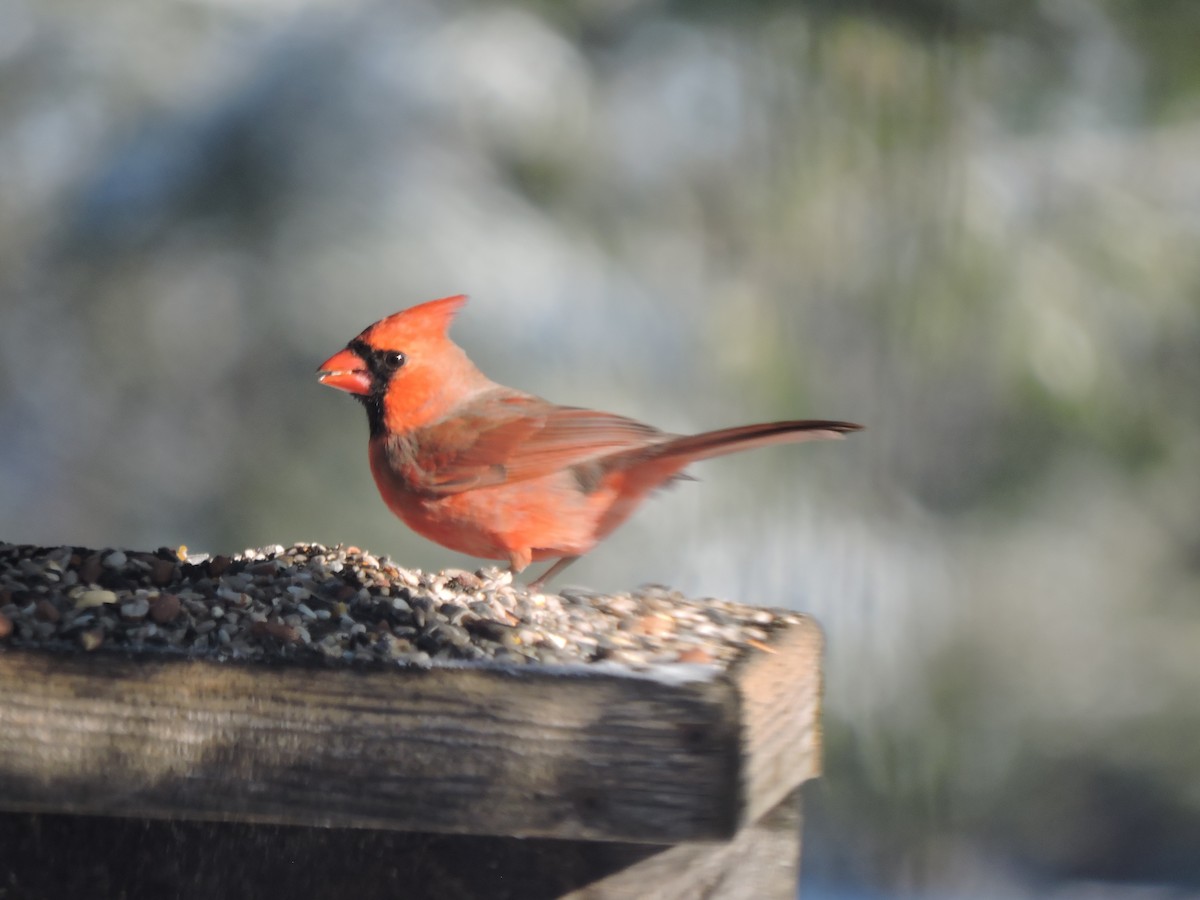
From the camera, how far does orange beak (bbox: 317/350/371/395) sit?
6.16ft

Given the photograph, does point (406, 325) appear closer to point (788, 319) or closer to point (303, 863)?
point (303, 863)

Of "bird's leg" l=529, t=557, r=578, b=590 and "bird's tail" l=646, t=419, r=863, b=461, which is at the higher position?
"bird's tail" l=646, t=419, r=863, b=461

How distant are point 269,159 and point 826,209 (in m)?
1.15

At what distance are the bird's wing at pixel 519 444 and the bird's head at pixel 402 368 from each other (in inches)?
1.7

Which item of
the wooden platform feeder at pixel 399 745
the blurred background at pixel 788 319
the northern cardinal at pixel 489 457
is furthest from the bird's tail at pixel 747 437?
the blurred background at pixel 788 319

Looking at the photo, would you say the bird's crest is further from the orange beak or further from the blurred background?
the blurred background

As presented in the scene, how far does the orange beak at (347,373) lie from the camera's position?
188cm

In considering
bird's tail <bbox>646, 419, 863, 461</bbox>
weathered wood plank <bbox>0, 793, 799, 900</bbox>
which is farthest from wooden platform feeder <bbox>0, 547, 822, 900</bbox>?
bird's tail <bbox>646, 419, 863, 461</bbox>

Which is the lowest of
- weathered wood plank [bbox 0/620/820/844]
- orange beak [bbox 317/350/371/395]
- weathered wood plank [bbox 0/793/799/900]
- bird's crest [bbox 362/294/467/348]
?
weathered wood plank [bbox 0/793/799/900]

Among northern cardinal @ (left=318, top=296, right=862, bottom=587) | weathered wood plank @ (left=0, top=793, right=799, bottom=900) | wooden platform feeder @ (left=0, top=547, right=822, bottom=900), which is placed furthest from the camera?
northern cardinal @ (left=318, top=296, right=862, bottom=587)

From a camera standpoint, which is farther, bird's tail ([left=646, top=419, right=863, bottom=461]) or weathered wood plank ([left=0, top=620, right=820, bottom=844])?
bird's tail ([left=646, top=419, right=863, bottom=461])

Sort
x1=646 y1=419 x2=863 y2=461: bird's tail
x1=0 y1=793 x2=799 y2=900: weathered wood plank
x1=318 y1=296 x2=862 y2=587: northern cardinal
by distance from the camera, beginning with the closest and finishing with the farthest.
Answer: x1=0 y1=793 x2=799 y2=900: weathered wood plank → x1=646 y1=419 x2=863 y2=461: bird's tail → x1=318 y1=296 x2=862 y2=587: northern cardinal

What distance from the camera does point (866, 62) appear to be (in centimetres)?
282

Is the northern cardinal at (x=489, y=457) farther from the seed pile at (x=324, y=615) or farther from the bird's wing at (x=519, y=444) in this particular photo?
the seed pile at (x=324, y=615)
